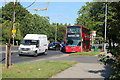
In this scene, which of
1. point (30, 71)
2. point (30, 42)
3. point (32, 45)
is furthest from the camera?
point (30, 42)

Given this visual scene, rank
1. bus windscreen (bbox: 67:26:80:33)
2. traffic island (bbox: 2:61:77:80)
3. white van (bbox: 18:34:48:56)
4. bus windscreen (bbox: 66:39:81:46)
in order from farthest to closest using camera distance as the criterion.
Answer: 1. bus windscreen (bbox: 66:39:81:46)
2. bus windscreen (bbox: 67:26:80:33)
3. white van (bbox: 18:34:48:56)
4. traffic island (bbox: 2:61:77:80)

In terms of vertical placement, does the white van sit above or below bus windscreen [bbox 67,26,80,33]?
below

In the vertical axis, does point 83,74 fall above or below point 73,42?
below

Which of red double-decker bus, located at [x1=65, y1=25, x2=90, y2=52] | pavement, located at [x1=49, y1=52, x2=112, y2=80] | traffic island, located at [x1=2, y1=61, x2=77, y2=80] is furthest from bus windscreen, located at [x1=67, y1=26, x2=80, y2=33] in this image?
traffic island, located at [x1=2, y1=61, x2=77, y2=80]

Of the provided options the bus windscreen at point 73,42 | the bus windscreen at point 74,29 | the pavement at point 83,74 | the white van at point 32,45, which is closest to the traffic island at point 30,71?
the pavement at point 83,74

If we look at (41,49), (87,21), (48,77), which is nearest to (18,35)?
(87,21)

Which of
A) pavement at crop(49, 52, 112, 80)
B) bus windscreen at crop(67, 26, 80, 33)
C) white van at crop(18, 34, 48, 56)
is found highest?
bus windscreen at crop(67, 26, 80, 33)

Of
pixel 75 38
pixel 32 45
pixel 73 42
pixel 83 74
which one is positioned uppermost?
pixel 75 38

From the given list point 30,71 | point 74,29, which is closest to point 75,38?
point 74,29

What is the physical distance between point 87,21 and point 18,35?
678 inches

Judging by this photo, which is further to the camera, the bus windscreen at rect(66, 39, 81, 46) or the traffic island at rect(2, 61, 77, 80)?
the bus windscreen at rect(66, 39, 81, 46)

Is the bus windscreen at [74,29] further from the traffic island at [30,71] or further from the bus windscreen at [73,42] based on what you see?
the traffic island at [30,71]

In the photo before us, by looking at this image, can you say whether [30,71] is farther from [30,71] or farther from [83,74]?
[83,74]

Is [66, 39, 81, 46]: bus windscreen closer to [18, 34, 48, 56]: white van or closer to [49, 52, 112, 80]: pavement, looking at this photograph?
[18, 34, 48, 56]: white van
